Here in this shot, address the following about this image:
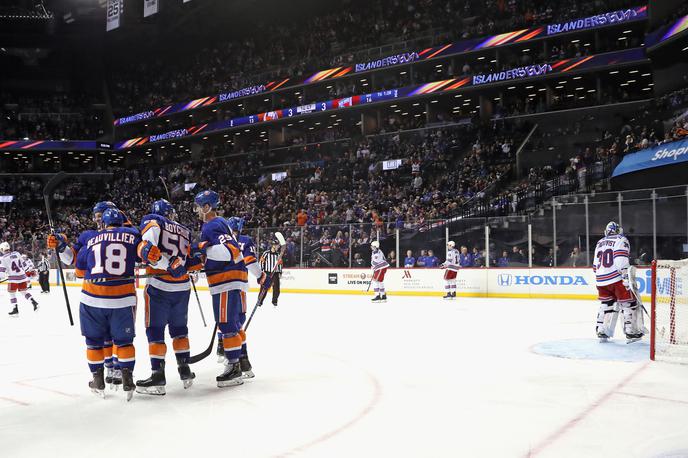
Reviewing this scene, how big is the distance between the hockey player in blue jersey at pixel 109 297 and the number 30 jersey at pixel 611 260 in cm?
591

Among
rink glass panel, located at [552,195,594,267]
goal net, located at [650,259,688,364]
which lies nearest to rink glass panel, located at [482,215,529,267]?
rink glass panel, located at [552,195,594,267]

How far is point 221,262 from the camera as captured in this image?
5.84 metres

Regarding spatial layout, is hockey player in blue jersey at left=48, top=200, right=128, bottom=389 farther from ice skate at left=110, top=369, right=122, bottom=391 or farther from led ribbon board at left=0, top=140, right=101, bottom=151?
led ribbon board at left=0, top=140, right=101, bottom=151

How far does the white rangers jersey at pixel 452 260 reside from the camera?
690 inches

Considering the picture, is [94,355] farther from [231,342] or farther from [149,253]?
[231,342]

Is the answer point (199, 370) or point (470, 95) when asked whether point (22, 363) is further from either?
point (470, 95)

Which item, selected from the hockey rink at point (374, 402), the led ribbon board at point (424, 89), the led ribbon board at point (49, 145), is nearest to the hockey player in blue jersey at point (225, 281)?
the hockey rink at point (374, 402)

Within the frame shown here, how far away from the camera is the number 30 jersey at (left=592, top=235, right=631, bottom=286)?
Answer: 8.22 m

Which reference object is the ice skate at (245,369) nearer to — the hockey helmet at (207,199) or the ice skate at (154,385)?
the ice skate at (154,385)

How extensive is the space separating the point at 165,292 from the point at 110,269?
0.51 meters

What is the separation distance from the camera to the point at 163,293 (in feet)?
18.0

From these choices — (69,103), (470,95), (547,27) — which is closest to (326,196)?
(470,95)

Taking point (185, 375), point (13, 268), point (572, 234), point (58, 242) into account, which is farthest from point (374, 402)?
point (572, 234)

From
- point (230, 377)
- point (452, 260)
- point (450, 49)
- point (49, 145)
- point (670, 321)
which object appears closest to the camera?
point (230, 377)
